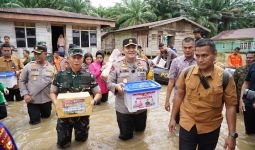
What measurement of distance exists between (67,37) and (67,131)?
12.0 m

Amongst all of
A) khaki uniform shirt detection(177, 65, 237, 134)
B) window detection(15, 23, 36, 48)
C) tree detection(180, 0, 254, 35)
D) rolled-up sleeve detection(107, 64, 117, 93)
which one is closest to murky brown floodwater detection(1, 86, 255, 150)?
rolled-up sleeve detection(107, 64, 117, 93)

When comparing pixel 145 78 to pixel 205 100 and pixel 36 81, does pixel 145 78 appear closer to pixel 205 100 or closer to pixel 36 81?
pixel 205 100

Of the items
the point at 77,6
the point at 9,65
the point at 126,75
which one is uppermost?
the point at 77,6

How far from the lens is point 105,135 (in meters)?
4.64

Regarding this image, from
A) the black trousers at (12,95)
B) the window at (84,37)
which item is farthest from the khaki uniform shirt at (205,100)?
the window at (84,37)

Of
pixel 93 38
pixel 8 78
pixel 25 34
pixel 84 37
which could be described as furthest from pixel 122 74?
pixel 93 38

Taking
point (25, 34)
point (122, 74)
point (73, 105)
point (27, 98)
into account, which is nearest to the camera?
point (73, 105)

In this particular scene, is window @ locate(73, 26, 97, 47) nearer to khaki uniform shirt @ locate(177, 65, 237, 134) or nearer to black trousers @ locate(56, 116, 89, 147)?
black trousers @ locate(56, 116, 89, 147)

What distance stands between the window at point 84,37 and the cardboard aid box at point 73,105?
12.6 m

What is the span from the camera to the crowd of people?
2535 mm

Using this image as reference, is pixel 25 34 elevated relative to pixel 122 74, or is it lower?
elevated

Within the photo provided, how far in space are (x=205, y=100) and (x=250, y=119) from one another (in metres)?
2.53

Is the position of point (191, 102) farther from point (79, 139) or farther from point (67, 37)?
point (67, 37)

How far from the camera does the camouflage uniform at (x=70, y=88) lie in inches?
151
